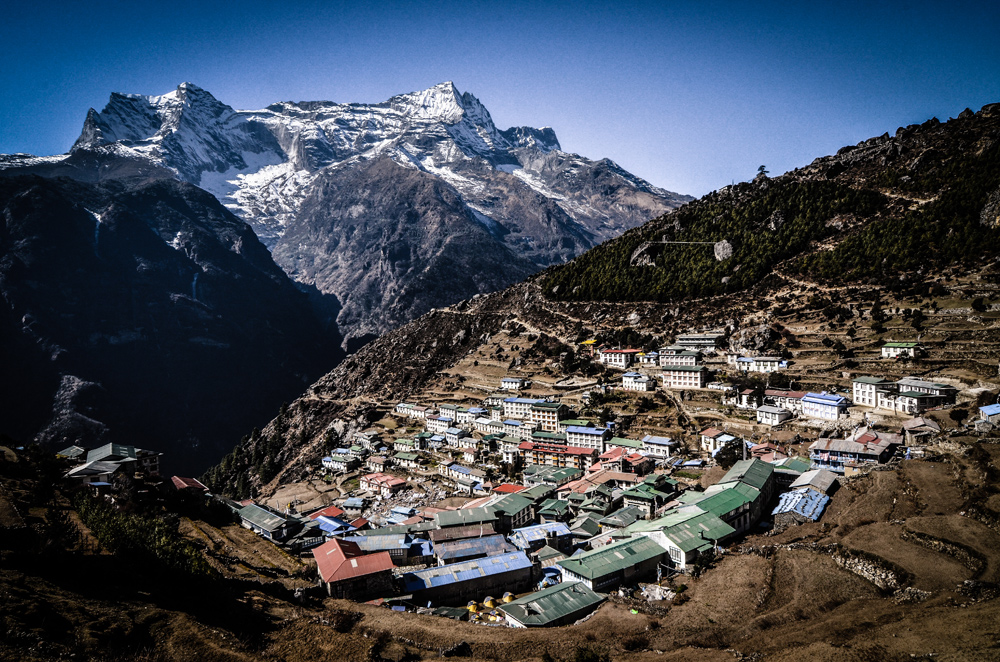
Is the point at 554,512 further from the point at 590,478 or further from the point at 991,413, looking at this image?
the point at 991,413

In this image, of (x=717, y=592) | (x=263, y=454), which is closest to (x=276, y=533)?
(x=717, y=592)

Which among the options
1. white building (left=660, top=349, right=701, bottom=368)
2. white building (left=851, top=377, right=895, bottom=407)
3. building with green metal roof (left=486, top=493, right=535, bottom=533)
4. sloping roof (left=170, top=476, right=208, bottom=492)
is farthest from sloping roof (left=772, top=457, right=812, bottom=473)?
sloping roof (left=170, top=476, right=208, bottom=492)

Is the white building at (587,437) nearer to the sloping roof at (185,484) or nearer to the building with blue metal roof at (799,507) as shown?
the building with blue metal roof at (799,507)

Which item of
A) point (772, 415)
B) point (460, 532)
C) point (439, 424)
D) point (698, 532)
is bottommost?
point (460, 532)

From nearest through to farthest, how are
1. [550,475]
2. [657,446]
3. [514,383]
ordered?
[657,446] → [550,475] → [514,383]

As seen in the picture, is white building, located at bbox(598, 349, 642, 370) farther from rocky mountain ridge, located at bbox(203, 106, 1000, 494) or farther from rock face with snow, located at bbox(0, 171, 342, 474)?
rock face with snow, located at bbox(0, 171, 342, 474)

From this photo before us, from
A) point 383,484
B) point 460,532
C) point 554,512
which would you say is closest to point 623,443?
point 554,512
